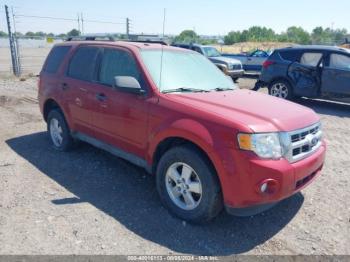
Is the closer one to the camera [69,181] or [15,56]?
[69,181]

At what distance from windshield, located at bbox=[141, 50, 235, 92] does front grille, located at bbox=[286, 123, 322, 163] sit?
1.30m

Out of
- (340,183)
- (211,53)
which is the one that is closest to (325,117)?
(340,183)

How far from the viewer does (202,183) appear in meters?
3.38

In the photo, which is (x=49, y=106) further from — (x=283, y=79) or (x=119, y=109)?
(x=283, y=79)

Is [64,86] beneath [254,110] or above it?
beneath

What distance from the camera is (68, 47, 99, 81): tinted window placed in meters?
4.89

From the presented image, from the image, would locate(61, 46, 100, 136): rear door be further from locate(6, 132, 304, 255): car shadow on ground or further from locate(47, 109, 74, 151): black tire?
locate(6, 132, 304, 255): car shadow on ground

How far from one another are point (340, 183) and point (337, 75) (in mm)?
5555

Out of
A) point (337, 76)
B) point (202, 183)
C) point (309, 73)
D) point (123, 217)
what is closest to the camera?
point (202, 183)

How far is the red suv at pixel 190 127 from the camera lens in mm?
3152

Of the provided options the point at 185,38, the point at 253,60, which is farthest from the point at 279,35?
the point at 253,60

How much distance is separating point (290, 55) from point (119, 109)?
24.8 ft

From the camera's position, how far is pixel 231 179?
3158mm

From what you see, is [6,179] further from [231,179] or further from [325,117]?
[325,117]
